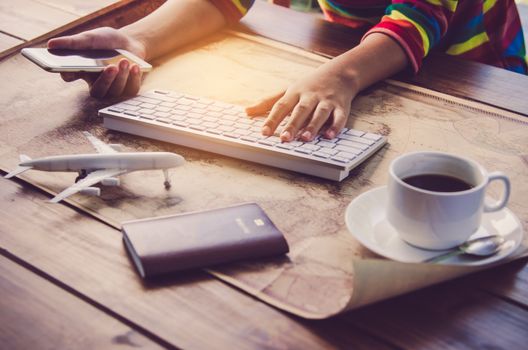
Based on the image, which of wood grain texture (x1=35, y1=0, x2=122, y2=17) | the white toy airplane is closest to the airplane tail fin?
the white toy airplane

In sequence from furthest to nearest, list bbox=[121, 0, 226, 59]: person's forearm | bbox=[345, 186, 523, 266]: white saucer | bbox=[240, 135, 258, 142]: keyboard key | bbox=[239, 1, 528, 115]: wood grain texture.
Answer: bbox=[121, 0, 226, 59]: person's forearm, bbox=[239, 1, 528, 115]: wood grain texture, bbox=[240, 135, 258, 142]: keyboard key, bbox=[345, 186, 523, 266]: white saucer

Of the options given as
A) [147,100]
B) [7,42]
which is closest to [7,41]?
[7,42]

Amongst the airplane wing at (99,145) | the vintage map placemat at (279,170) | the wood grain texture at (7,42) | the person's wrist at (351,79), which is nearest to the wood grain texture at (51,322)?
the vintage map placemat at (279,170)

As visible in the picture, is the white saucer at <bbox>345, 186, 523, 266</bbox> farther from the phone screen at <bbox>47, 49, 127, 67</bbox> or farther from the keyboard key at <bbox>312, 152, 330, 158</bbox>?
the phone screen at <bbox>47, 49, 127, 67</bbox>

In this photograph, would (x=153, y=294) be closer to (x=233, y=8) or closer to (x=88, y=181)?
(x=88, y=181)

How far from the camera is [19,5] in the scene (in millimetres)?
1391

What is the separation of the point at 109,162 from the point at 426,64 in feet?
2.12

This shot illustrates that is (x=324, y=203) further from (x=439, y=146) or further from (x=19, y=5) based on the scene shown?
(x=19, y=5)

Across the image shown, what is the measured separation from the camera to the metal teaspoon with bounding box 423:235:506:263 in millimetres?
668

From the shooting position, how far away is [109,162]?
0.80 meters

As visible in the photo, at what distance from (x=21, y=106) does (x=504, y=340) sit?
761 millimetres

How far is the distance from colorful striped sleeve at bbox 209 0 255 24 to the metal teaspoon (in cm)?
78

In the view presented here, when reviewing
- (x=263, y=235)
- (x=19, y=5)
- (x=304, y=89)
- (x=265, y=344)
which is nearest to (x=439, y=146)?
(x=304, y=89)

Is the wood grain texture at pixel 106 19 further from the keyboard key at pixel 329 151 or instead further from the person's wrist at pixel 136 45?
the keyboard key at pixel 329 151
